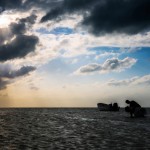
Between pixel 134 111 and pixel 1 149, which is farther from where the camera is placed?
pixel 134 111

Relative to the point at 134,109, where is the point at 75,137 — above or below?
below

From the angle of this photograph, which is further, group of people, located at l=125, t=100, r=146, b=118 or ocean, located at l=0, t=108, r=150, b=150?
group of people, located at l=125, t=100, r=146, b=118

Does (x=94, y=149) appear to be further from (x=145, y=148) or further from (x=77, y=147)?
(x=145, y=148)

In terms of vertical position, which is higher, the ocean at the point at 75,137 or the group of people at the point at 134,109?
the group of people at the point at 134,109

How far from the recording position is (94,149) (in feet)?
108

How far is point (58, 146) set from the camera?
3572cm

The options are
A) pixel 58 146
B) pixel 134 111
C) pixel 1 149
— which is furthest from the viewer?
pixel 134 111

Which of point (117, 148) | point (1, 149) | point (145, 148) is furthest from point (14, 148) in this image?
point (145, 148)

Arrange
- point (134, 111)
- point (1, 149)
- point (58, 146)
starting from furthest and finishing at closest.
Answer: point (134, 111) → point (58, 146) → point (1, 149)

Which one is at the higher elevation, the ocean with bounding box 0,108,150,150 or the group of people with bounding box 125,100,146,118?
the group of people with bounding box 125,100,146,118

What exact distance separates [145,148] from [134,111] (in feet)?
265

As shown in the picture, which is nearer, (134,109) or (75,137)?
(75,137)

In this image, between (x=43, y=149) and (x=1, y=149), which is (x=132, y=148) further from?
(x=1, y=149)

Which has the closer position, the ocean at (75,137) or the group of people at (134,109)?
the ocean at (75,137)
